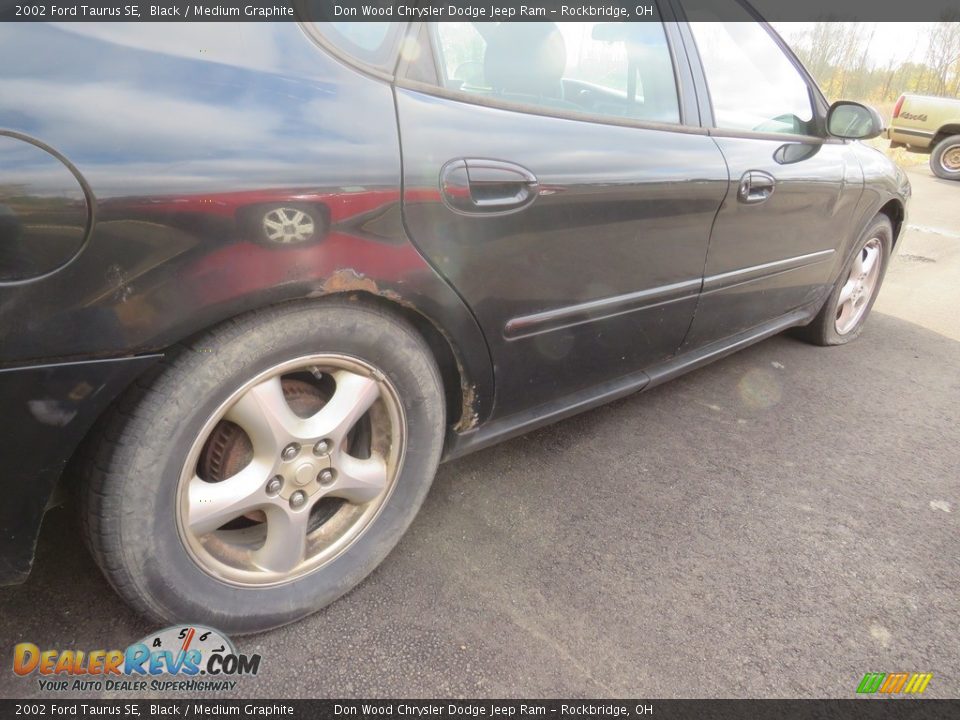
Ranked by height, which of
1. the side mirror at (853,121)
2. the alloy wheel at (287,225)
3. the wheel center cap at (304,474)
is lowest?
the wheel center cap at (304,474)

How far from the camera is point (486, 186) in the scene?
57.5 inches

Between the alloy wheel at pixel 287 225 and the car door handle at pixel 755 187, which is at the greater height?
the car door handle at pixel 755 187

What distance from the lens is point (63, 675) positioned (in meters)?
1.37

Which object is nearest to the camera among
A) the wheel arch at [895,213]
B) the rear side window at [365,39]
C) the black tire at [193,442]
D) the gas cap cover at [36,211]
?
the gas cap cover at [36,211]

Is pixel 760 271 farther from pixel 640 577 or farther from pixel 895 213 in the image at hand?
pixel 895 213

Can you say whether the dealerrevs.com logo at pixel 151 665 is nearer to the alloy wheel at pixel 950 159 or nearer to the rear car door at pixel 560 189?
the rear car door at pixel 560 189

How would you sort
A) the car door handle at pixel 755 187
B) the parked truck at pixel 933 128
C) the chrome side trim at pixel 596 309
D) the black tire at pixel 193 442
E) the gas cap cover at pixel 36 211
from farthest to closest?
the parked truck at pixel 933 128 < the car door handle at pixel 755 187 < the chrome side trim at pixel 596 309 < the black tire at pixel 193 442 < the gas cap cover at pixel 36 211

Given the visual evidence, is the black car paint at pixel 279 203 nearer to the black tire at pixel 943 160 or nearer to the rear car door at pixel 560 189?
the rear car door at pixel 560 189

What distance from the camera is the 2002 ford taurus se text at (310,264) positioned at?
1030 millimetres

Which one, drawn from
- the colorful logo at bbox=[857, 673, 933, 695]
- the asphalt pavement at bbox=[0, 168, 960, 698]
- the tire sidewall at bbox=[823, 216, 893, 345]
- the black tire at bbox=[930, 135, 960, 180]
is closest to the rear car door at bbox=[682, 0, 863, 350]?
the tire sidewall at bbox=[823, 216, 893, 345]

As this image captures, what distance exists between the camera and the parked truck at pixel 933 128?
33.9 feet

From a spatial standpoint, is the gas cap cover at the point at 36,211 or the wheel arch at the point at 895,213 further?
the wheel arch at the point at 895,213

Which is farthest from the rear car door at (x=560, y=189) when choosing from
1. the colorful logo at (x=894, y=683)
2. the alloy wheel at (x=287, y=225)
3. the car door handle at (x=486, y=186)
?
the colorful logo at (x=894, y=683)

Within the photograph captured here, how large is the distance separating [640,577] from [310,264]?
1.21 metres
